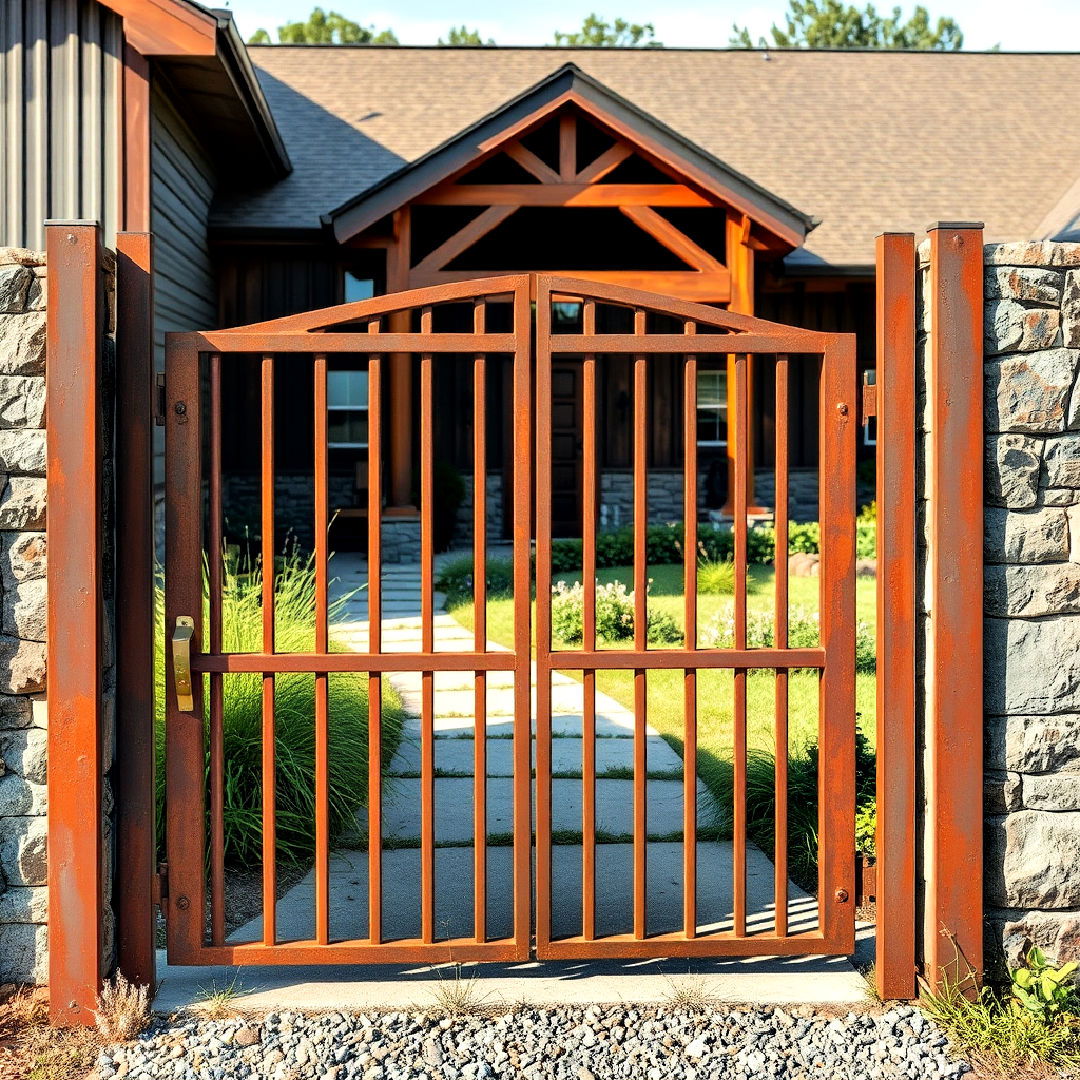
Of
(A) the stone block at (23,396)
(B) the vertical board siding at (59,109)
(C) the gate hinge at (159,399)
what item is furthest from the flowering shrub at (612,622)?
(A) the stone block at (23,396)

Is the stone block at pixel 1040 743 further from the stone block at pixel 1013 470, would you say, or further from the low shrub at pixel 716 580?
the low shrub at pixel 716 580

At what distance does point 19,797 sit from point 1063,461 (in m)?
3.06

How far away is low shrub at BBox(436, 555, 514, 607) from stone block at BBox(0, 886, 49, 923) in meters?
6.78

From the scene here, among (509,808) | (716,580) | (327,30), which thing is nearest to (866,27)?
(327,30)

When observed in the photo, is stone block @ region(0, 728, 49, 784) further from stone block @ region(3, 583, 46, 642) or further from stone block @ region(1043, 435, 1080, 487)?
stone block @ region(1043, 435, 1080, 487)

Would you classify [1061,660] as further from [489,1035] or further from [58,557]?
[58,557]

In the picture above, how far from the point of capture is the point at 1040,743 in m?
3.42

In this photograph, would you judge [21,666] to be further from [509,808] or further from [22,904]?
[509,808]

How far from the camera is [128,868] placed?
3434 millimetres

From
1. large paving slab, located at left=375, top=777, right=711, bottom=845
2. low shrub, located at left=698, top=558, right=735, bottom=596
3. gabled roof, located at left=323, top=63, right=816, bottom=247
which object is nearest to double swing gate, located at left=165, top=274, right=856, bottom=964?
large paving slab, located at left=375, top=777, right=711, bottom=845

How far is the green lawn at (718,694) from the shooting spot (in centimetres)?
585

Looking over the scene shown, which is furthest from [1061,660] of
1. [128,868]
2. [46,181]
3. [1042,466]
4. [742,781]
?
[46,181]

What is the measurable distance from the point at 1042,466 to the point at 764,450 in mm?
13258

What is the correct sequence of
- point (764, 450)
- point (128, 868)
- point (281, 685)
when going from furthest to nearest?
1. point (764, 450)
2. point (281, 685)
3. point (128, 868)
